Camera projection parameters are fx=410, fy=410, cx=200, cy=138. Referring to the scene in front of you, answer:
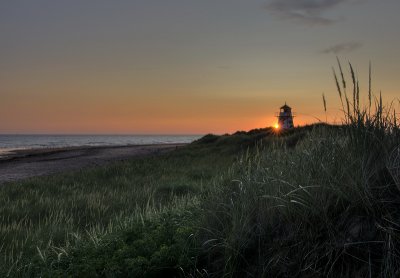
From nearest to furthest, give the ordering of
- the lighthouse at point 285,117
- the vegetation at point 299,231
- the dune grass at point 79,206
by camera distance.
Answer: the vegetation at point 299,231 → the dune grass at point 79,206 → the lighthouse at point 285,117

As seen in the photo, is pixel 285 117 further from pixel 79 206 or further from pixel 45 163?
pixel 79 206

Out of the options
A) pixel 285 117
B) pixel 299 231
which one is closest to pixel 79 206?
pixel 299 231

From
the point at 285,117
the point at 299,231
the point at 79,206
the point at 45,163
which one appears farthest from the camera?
the point at 285,117

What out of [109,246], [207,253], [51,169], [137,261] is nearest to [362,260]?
[207,253]

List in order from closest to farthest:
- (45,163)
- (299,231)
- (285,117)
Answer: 1. (299,231)
2. (45,163)
3. (285,117)

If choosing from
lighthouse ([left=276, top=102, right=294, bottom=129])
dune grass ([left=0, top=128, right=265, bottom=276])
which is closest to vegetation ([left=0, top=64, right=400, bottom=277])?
dune grass ([left=0, top=128, right=265, bottom=276])

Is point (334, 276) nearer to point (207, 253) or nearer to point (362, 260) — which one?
point (362, 260)

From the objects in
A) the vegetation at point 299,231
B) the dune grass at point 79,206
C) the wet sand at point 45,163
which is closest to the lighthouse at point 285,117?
the wet sand at point 45,163

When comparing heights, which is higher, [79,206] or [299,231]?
[299,231]

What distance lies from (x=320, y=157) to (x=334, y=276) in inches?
71.8

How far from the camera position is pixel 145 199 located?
12.3 meters

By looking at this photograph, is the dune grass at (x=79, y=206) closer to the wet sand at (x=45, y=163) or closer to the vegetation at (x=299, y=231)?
the vegetation at (x=299, y=231)

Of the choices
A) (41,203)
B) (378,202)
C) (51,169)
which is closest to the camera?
(378,202)

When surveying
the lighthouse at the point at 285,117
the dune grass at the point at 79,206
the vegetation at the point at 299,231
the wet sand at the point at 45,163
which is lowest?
the wet sand at the point at 45,163
